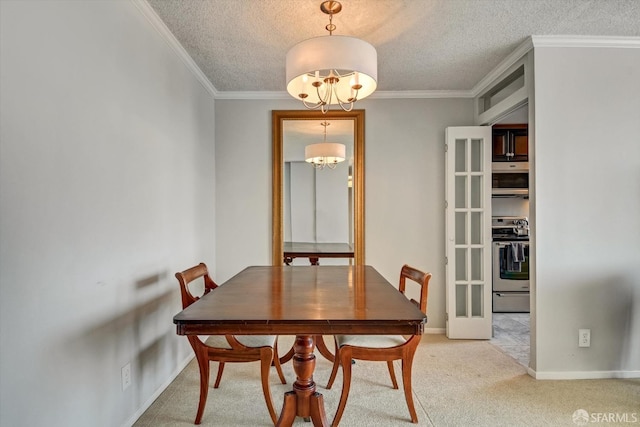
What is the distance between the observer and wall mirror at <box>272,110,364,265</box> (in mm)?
3504

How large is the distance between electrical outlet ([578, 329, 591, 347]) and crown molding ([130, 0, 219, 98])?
3541 millimetres

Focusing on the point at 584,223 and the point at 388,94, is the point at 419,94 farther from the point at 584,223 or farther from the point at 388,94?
the point at 584,223

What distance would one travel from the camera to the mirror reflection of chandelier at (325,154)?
11.2ft

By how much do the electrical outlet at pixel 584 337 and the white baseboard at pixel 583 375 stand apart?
0.20 metres

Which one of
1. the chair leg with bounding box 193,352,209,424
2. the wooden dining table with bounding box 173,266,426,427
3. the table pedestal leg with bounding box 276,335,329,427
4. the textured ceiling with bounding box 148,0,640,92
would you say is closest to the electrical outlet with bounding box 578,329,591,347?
the wooden dining table with bounding box 173,266,426,427

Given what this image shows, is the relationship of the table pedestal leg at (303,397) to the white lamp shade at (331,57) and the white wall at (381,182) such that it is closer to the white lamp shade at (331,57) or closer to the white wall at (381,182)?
the white lamp shade at (331,57)

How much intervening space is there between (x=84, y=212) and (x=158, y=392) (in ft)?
4.37

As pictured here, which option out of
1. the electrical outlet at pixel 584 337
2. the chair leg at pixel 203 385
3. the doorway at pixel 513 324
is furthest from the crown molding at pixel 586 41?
the chair leg at pixel 203 385

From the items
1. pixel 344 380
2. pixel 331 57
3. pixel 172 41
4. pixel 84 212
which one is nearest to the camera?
pixel 84 212

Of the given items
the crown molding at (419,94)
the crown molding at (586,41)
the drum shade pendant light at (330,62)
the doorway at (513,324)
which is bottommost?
the doorway at (513,324)

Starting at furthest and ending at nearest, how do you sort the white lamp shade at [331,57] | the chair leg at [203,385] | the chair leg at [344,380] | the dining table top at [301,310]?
the chair leg at [203,385] → the chair leg at [344,380] → the white lamp shade at [331,57] → the dining table top at [301,310]

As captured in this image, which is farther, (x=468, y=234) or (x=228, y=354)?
(x=468, y=234)

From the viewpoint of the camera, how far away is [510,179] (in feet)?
14.3

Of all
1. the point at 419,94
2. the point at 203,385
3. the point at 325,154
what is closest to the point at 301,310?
the point at 203,385
